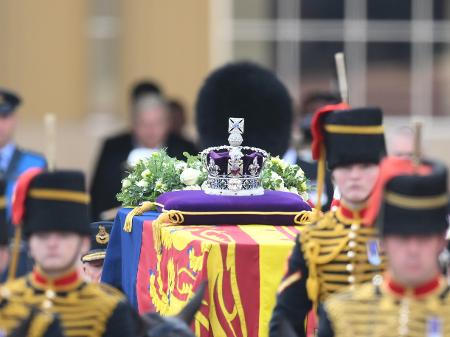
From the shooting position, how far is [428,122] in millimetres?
18344

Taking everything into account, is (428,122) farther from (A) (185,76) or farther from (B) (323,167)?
(B) (323,167)

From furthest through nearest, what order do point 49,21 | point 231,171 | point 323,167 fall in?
point 49,21 → point 231,171 → point 323,167

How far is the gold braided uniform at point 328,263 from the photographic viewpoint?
20.5 ft

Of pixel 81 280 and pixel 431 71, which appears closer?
pixel 81 280

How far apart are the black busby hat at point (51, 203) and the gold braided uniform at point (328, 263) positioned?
0.97 metres

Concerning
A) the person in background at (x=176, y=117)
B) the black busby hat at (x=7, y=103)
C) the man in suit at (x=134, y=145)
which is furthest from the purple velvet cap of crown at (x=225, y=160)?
the person in background at (x=176, y=117)

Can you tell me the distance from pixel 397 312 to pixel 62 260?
3.74 ft

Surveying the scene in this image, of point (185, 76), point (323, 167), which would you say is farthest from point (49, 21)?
point (323, 167)

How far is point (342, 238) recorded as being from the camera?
247 inches

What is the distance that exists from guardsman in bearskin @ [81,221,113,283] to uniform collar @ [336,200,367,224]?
229 cm

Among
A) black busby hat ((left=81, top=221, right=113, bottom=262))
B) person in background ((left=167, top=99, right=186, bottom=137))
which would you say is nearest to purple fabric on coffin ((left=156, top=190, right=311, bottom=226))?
black busby hat ((left=81, top=221, right=113, bottom=262))

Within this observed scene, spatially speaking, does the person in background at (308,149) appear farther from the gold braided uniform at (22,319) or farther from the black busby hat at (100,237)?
the gold braided uniform at (22,319)

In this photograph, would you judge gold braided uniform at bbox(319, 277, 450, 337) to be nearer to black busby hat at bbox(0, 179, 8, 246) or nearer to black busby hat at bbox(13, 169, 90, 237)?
black busby hat at bbox(13, 169, 90, 237)

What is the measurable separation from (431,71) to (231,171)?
34.0 ft
